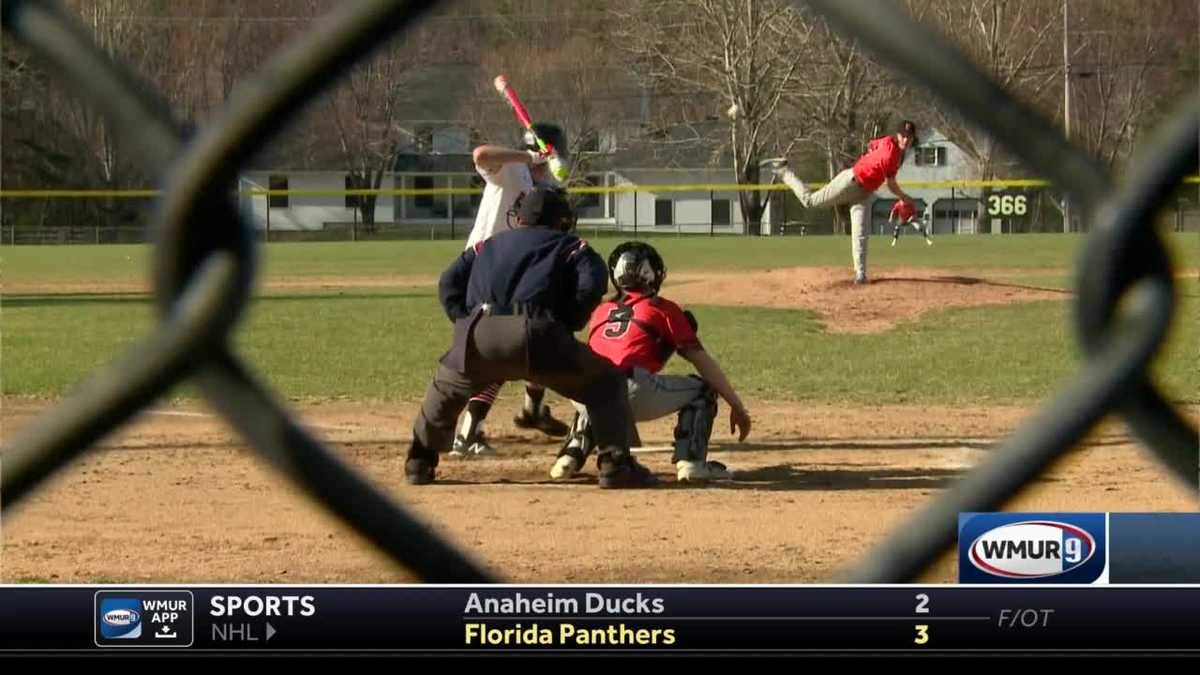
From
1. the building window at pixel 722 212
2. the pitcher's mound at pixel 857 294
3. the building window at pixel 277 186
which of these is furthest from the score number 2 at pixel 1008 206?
the pitcher's mound at pixel 857 294

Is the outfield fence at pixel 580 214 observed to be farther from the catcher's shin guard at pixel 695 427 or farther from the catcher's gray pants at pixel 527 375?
the catcher's gray pants at pixel 527 375

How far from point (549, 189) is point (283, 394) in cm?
334

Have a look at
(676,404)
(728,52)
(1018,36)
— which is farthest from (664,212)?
(676,404)

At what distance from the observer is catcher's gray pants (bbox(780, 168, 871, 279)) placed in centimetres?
1296

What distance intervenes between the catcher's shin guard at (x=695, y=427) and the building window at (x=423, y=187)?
1435 inches

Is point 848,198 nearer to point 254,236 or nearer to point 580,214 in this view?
point 254,236

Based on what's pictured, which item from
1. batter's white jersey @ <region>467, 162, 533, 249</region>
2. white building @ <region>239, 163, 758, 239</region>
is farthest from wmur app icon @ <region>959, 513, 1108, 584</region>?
white building @ <region>239, 163, 758, 239</region>

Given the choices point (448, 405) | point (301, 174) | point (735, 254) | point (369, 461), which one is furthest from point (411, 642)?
point (301, 174)

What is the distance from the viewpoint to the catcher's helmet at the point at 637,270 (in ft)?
19.7

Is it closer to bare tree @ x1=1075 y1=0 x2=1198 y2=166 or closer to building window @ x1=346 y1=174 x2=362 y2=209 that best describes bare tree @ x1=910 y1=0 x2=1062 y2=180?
bare tree @ x1=1075 y1=0 x2=1198 y2=166

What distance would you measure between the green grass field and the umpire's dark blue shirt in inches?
58.1

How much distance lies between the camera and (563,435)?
23.3 ft

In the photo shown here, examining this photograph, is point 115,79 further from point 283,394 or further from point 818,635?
point 283,394

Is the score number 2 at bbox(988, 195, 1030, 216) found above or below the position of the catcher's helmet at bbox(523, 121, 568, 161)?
below
